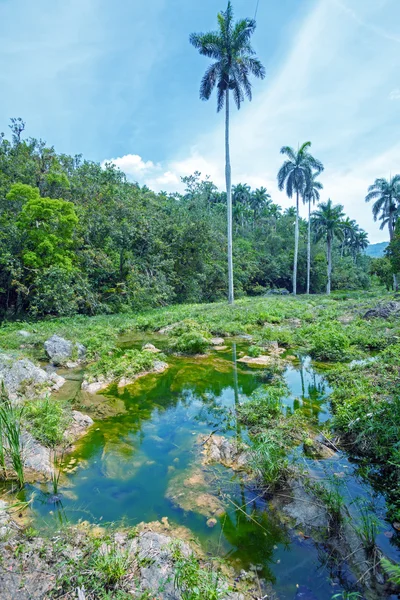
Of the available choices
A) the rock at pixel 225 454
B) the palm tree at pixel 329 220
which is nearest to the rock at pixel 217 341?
the rock at pixel 225 454

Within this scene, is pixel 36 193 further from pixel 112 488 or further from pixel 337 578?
pixel 337 578

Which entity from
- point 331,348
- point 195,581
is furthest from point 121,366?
point 195,581

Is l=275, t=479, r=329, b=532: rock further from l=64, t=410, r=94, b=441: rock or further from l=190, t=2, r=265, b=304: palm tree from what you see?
l=190, t=2, r=265, b=304: palm tree

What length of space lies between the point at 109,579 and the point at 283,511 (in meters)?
2.25

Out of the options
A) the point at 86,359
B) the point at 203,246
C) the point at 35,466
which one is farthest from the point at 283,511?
the point at 203,246

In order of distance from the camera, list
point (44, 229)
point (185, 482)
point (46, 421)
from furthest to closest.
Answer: point (44, 229), point (46, 421), point (185, 482)

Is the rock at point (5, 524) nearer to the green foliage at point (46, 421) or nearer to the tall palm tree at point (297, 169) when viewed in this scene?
the green foliage at point (46, 421)

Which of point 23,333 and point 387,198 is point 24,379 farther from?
point 387,198

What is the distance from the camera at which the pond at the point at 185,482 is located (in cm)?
350

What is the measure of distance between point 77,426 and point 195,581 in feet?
14.1

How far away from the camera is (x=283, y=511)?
4.06m

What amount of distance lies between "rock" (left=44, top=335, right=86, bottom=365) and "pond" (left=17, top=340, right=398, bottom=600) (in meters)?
2.48

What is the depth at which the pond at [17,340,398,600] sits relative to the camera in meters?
3.50

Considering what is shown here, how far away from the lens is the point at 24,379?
778cm
